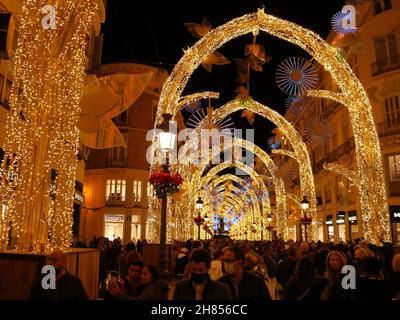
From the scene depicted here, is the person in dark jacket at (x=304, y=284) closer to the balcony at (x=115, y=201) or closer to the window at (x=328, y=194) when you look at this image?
the window at (x=328, y=194)

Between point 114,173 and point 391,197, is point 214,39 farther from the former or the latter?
point 114,173

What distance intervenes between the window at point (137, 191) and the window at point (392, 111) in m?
23.2

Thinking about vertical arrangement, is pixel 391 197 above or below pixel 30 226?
above

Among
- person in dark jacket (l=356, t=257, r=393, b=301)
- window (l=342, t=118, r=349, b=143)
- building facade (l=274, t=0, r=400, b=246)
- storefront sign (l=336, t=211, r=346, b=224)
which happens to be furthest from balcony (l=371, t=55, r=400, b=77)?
person in dark jacket (l=356, t=257, r=393, b=301)

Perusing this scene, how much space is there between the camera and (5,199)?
7.02 meters

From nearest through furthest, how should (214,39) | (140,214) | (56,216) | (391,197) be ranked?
(56,216) < (214,39) < (391,197) < (140,214)

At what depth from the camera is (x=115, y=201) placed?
127 feet

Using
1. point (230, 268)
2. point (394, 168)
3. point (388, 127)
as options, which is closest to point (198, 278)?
point (230, 268)

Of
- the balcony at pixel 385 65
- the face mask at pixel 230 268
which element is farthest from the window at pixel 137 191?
the face mask at pixel 230 268

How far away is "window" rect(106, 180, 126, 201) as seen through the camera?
3885 centimetres

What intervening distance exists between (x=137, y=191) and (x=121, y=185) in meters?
1.67

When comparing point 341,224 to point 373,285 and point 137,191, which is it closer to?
point 137,191

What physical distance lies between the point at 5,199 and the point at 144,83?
6.14 meters
